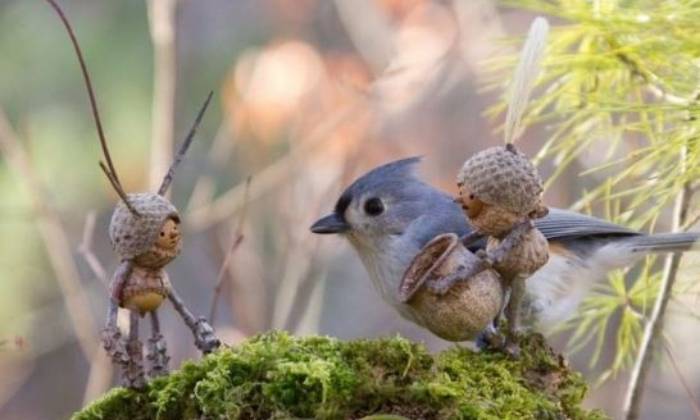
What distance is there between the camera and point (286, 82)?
15.6 ft

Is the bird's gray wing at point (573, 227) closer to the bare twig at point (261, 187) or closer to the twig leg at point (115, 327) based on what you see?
the twig leg at point (115, 327)

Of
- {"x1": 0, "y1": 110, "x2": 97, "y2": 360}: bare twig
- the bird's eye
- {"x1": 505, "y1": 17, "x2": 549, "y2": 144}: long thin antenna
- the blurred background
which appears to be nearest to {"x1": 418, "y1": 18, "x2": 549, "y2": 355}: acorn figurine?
{"x1": 505, "y1": 17, "x2": 549, "y2": 144}: long thin antenna

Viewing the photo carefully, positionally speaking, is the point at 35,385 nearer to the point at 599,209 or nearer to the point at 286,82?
the point at 286,82

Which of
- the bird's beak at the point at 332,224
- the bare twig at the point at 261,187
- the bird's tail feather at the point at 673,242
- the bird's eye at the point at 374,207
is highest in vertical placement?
the bare twig at the point at 261,187

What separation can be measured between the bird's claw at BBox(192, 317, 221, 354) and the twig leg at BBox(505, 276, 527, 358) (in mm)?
384

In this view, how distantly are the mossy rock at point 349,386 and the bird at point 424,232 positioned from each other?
0.74 meters

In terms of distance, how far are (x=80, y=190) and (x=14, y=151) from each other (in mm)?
1046

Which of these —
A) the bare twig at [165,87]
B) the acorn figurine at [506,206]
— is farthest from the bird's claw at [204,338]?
the bare twig at [165,87]

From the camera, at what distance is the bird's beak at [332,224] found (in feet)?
7.80

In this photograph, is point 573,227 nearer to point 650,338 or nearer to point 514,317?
point 650,338

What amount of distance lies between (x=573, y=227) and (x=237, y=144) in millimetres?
2458

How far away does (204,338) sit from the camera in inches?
62.5

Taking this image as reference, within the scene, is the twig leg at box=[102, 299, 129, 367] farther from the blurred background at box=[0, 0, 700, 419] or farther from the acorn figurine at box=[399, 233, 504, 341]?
the blurred background at box=[0, 0, 700, 419]

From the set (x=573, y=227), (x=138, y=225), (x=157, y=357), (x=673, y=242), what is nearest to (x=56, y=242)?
(x=573, y=227)
